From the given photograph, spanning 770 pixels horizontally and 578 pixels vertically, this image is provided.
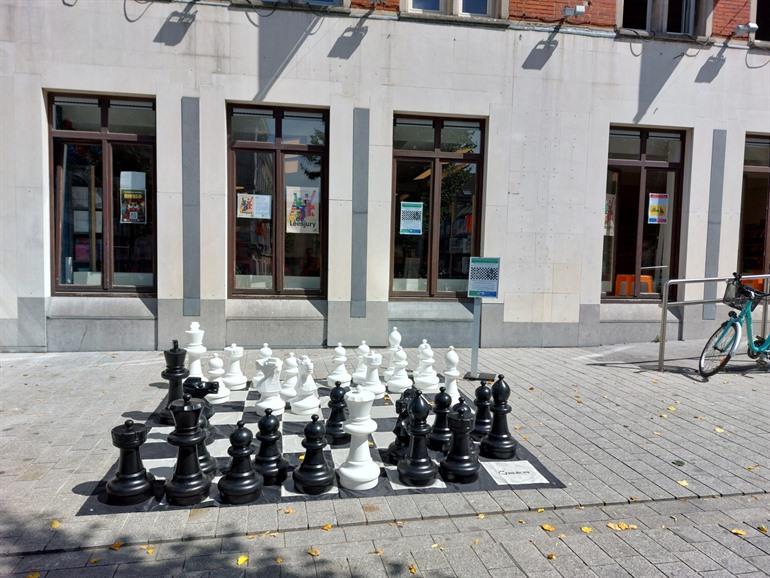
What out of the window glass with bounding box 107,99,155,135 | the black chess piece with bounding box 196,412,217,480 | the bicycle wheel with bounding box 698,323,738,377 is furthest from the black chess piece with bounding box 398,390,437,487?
the window glass with bounding box 107,99,155,135

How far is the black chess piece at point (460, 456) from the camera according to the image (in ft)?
12.9

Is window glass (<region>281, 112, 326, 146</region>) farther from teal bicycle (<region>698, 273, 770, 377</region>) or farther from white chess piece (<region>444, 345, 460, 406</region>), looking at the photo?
teal bicycle (<region>698, 273, 770, 377</region>)

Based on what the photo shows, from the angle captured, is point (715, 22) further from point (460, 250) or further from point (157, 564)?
point (157, 564)

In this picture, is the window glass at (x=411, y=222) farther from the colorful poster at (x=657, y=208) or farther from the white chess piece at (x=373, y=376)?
the colorful poster at (x=657, y=208)

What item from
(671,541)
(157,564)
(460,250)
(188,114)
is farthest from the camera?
(460,250)

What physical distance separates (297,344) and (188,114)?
4.04m

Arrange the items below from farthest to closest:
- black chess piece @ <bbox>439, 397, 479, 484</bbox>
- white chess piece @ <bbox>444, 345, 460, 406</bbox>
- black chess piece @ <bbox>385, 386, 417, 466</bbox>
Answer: white chess piece @ <bbox>444, 345, 460, 406</bbox>, black chess piece @ <bbox>385, 386, 417, 466</bbox>, black chess piece @ <bbox>439, 397, 479, 484</bbox>

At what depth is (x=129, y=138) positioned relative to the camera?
27.9ft

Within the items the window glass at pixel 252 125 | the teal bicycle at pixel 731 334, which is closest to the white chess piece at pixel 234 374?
the window glass at pixel 252 125

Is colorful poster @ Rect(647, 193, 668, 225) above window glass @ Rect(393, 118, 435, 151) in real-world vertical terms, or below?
below

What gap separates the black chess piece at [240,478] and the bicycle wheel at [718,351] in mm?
6536

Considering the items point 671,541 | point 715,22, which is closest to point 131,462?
point 671,541

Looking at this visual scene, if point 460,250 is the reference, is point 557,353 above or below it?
below

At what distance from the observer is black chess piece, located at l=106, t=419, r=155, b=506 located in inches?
137
